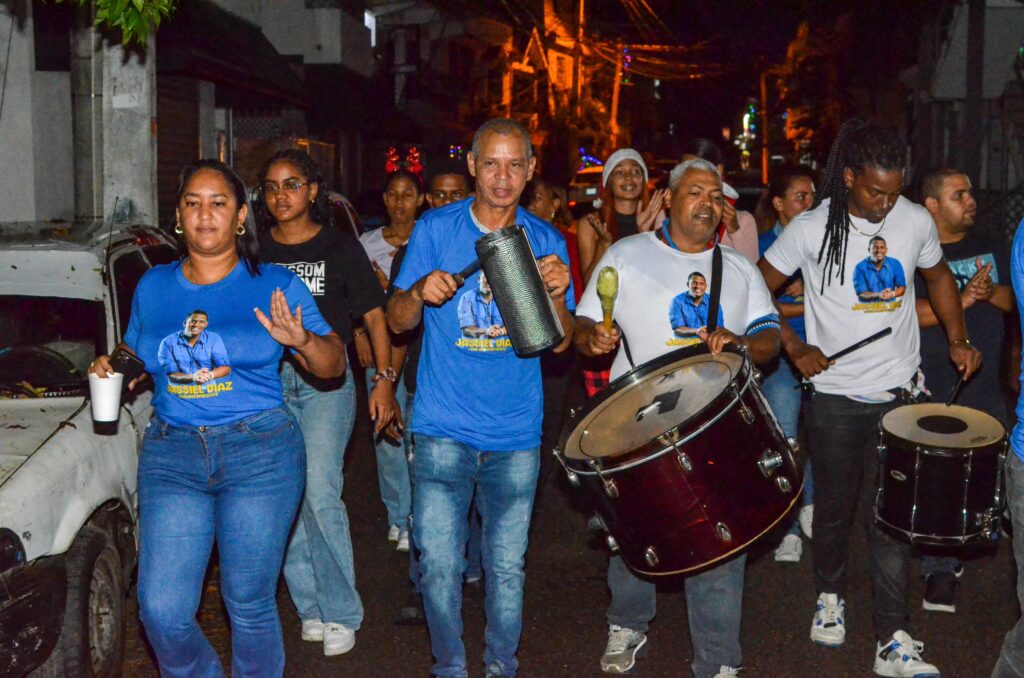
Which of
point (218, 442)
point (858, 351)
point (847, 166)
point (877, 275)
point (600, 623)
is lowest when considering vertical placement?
point (600, 623)

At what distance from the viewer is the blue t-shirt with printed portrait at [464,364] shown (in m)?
4.76

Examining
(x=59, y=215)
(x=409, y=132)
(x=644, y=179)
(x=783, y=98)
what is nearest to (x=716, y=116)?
(x=783, y=98)

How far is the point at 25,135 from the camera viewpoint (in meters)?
13.7

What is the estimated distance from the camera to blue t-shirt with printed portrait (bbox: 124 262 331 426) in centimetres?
429

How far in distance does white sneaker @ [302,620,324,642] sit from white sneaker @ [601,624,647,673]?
129cm

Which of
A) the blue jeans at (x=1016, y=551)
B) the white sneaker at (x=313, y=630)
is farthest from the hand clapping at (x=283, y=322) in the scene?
the blue jeans at (x=1016, y=551)

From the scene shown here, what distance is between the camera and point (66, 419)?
4996 millimetres

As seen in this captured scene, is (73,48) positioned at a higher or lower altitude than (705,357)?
higher

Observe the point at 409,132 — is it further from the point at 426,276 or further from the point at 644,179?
the point at 426,276

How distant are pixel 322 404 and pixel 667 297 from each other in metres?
1.66

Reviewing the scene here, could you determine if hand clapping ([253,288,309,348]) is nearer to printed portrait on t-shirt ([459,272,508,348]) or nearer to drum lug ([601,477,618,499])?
printed portrait on t-shirt ([459,272,508,348])

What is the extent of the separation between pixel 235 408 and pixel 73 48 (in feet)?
23.0

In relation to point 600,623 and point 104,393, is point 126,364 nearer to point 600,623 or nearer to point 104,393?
point 104,393

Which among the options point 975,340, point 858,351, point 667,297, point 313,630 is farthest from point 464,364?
point 975,340
